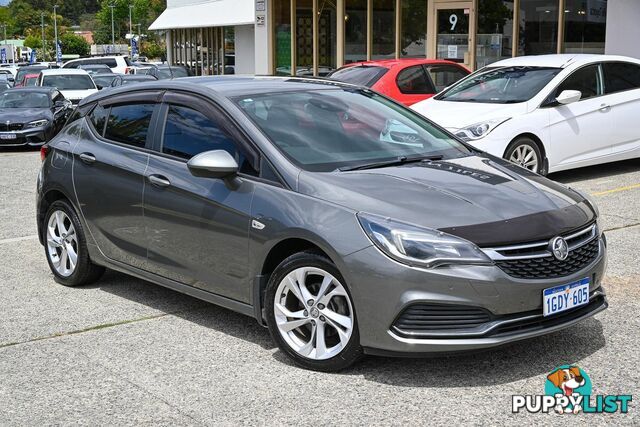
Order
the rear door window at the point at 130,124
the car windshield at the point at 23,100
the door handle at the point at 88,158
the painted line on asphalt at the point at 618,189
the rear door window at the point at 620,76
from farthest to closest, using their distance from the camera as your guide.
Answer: the car windshield at the point at 23,100 → the rear door window at the point at 620,76 → the painted line on asphalt at the point at 618,189 → the door handle at the point at 88,158 → the rear door window at the point at 130,124

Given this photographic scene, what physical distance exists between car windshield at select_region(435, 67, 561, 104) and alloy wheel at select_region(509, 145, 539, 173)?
0.67 m

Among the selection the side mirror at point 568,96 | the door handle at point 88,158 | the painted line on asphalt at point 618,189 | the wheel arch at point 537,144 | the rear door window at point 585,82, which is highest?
the rear door window at point 585,82

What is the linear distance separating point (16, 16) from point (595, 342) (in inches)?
6926

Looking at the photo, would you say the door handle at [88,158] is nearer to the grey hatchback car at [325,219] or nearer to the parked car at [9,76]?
the grey hatchback car at [325,219]

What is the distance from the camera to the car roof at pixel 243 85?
5.77 meters

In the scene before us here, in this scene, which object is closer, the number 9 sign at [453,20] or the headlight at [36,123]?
the headlight at [36,123]

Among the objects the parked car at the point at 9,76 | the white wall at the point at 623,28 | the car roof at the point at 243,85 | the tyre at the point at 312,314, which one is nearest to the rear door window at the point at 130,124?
the car roof at the point at 243,85

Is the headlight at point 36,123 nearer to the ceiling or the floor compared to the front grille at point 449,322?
nearer to the floor

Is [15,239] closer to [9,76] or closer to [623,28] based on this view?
[623,28]

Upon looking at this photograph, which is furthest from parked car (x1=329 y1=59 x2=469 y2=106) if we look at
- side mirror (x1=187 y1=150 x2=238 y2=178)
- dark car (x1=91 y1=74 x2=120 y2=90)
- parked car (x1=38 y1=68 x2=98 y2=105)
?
dark car (x1=91 y1=74 x2=120 y2=90)

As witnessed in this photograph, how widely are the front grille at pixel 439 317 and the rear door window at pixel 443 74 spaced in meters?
10.0

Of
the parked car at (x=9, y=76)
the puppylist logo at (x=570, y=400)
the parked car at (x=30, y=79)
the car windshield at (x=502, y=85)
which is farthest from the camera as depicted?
the parked car at (x=9, y=76)

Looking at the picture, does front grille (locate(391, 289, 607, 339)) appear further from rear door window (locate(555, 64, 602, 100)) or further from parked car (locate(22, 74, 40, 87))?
parked car (locate(22, 74, 40, 87))

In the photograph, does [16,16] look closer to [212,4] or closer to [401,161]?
[212,4]
